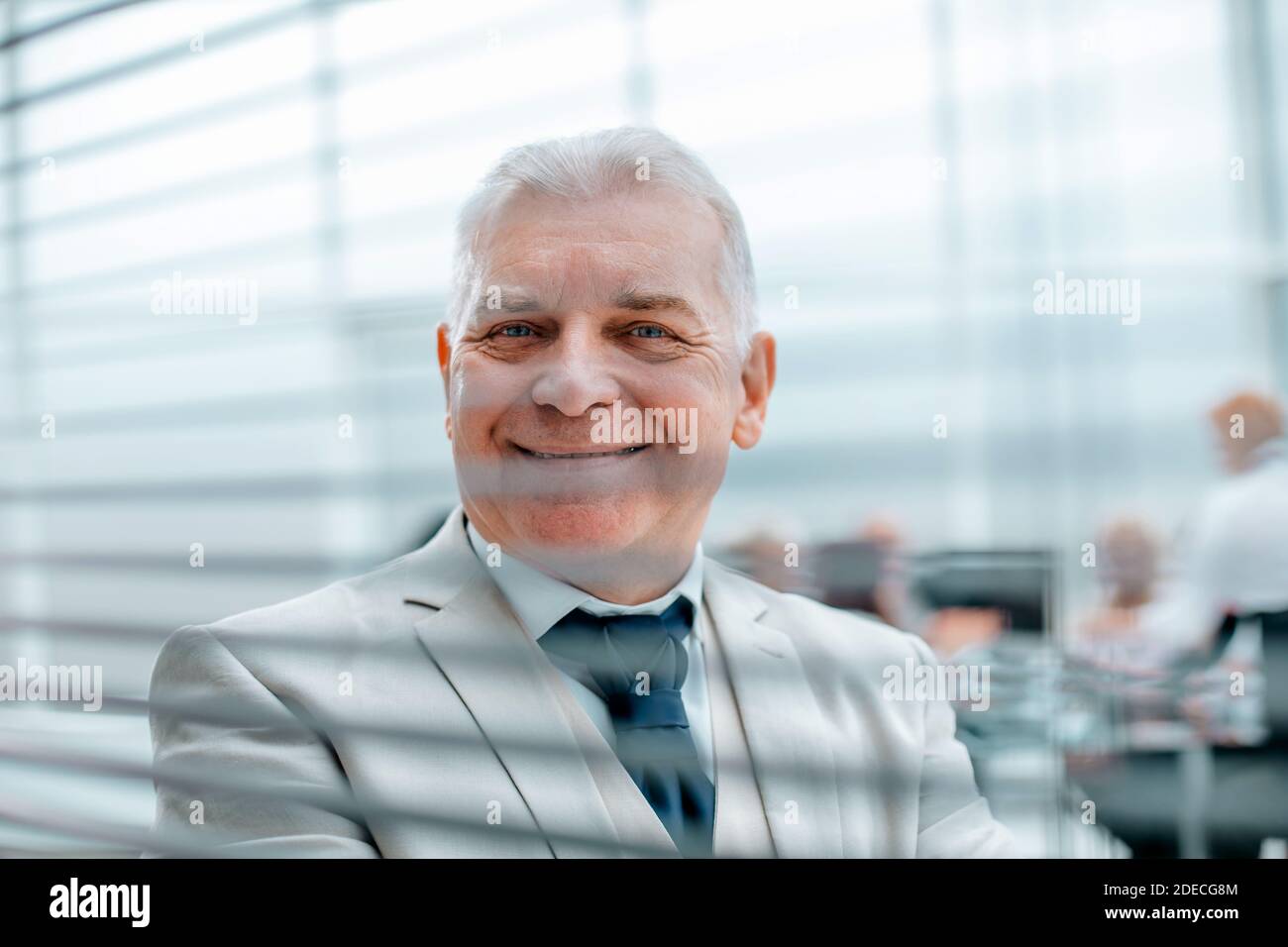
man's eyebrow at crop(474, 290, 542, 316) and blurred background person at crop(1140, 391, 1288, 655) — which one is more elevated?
man's eyebrow at crop(474, 290, 542, 316)

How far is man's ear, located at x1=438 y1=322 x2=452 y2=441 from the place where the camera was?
1.31m

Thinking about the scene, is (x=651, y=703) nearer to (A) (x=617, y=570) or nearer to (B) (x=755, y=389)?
(A) (x=617, y=570)

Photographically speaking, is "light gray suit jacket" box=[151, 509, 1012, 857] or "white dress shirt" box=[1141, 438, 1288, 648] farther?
"white dress shirt" box=[1141, 438, 1288, 648]

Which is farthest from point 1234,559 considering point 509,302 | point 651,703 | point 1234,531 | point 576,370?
point 509,302

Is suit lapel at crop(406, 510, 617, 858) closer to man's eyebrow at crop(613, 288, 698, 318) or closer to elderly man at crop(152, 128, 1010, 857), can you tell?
elderly man at crop(152, 128, 1010, 857)

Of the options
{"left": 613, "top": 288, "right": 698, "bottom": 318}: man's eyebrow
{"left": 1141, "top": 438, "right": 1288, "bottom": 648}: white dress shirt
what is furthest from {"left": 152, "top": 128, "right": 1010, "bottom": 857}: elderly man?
{"left": 1141, "top": 438, "right": 1288, "bottom": 648}: white dress shirt

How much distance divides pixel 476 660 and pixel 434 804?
18 cm

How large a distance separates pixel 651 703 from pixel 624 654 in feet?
0.23

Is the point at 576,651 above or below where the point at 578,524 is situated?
below

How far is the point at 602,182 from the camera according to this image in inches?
50.1

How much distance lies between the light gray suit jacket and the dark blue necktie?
22 millimetres

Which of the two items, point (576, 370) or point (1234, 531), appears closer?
point (576, 370)

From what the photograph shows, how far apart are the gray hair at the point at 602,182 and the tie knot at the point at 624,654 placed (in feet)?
1.27
